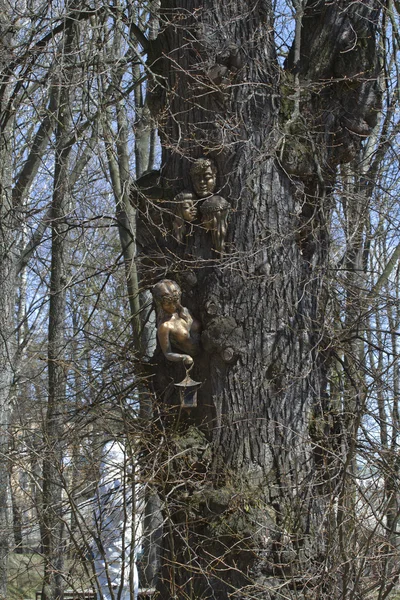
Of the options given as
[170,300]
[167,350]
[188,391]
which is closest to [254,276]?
[170,300]

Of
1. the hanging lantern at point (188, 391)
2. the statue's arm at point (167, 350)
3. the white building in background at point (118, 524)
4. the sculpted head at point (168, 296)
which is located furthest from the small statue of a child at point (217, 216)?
the white building in background at point (118, 524)

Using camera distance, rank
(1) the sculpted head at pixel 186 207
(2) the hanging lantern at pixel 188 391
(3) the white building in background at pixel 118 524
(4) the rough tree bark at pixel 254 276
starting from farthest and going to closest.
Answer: (1) the sculpted head at pixel 186 207 → (2) the hanging lantern at pixel 188 391 → (4) the rough tree bark at pixel 254 276 → (3) the white building in background at pixel 118 524

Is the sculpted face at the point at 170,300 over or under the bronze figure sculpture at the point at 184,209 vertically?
under

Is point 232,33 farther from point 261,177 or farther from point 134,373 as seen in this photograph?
point 134,373

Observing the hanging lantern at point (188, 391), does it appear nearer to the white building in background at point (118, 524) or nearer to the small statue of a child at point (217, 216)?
the white building in background at point (118, 524)

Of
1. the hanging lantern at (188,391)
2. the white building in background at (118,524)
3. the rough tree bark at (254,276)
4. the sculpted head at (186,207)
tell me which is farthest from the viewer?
the sculpted head at (186,207)

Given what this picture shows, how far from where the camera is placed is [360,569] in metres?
4.14

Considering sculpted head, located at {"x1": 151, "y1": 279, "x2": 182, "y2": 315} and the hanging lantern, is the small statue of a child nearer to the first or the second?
sculpted head, located at {"x1": 151, "y1": 279, "x2": 182, "y2": 315}

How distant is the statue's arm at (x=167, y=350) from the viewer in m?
5.11

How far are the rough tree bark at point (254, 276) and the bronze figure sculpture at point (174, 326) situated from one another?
102 mm

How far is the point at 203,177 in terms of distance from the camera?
206 inches

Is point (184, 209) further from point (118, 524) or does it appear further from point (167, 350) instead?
point (118, 524)

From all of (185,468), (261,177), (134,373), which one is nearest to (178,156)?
(261,177)

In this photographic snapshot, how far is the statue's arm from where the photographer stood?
5105mm
